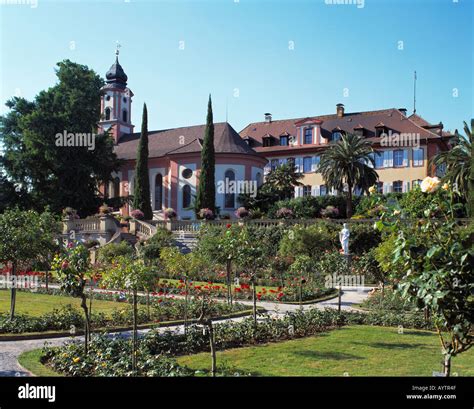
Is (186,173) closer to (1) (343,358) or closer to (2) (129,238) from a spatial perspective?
(2) (129,238)

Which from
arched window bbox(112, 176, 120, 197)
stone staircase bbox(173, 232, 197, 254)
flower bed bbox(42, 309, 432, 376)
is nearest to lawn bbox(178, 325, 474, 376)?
flower bed bbox(42, 309, 432, 376)

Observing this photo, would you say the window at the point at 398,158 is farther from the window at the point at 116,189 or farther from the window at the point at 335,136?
the window at the point at 116,189

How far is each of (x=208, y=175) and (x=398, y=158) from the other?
59.3 ft

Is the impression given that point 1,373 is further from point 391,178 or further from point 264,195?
point 391,178

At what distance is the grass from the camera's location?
8.11 meters

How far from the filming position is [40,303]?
54.4 ft

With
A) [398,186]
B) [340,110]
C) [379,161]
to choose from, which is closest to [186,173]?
[379,161]

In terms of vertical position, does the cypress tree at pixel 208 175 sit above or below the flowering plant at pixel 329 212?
above

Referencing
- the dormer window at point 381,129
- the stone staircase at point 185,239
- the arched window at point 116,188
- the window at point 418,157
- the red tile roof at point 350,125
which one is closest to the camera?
the stone staircase at point 185,239

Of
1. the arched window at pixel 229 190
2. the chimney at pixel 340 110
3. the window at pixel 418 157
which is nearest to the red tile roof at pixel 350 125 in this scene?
the chimney at pixel 340 110

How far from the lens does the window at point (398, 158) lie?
158ft

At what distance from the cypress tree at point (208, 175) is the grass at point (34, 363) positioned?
103 ft

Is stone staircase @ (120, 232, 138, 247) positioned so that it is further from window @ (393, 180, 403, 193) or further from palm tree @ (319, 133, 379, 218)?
window @ (393, 180, 403, 193)
